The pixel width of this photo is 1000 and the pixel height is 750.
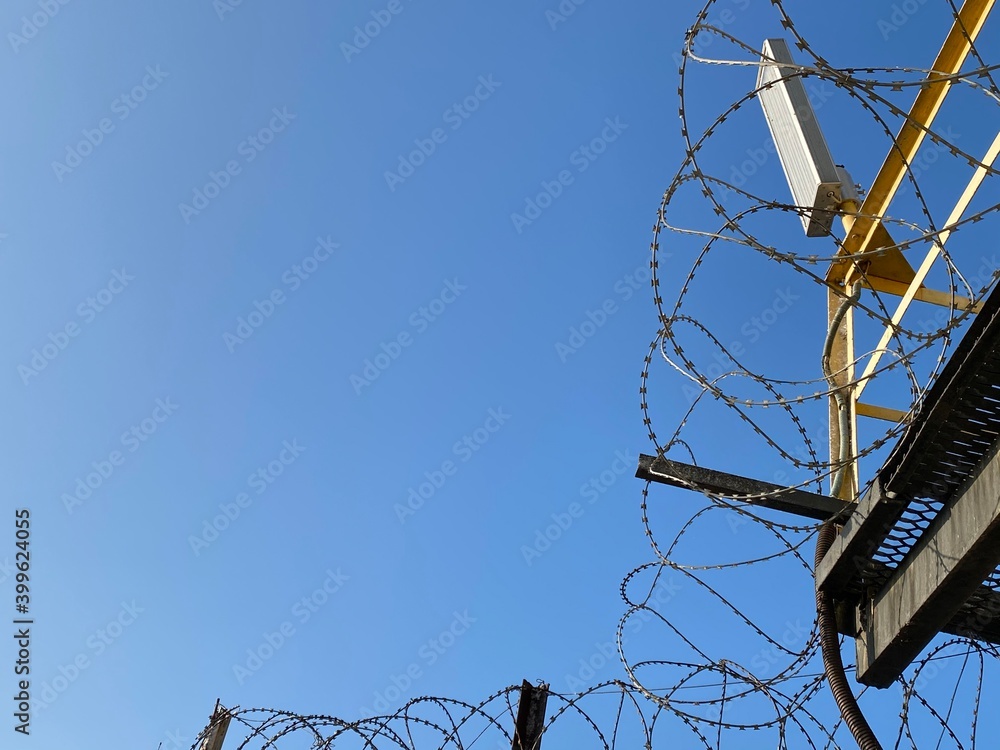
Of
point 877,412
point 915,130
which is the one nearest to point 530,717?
point 877,412

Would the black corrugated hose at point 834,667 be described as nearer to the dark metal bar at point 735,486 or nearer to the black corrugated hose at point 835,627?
the black corrugated hose at point 835,627

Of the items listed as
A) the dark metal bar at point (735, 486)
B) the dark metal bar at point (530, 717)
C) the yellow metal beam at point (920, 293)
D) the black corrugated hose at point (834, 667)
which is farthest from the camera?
the dark metal bar at point (530, 717)

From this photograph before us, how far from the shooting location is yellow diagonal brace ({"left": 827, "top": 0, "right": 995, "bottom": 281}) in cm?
575

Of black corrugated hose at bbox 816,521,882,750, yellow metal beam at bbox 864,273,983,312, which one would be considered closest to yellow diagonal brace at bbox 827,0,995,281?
yellow metal beam at bbox 864,273,983,312

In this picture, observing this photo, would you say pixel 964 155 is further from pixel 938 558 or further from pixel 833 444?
pixel 833 444

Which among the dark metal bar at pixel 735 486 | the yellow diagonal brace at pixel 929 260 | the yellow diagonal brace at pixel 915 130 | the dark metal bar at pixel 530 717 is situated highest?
the yellow diagonal brace at pixel 915 130

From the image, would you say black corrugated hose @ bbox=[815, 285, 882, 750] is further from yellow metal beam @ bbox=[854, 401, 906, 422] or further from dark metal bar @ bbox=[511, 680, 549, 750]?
dark metal bar @ bbox=[511, 680, 549, 750]

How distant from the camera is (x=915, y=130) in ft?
20.6

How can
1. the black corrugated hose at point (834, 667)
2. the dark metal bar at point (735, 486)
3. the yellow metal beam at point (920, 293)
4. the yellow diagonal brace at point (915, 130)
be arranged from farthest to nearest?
the yellow metal beam at point (920, 293)
the yellow diagonal brace at point (915, 130)
the dark metal bar at point (735, 486)
the black corrugated hose at point (834, 667)

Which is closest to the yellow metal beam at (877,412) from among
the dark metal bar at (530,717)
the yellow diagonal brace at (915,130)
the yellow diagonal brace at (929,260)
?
the yellow diagonal brace at (929,260)

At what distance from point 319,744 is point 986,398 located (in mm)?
4516

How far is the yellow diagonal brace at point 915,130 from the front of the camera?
18.9 feet

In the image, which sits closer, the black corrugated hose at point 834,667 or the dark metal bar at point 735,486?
the black corrugated hose at point 834,667

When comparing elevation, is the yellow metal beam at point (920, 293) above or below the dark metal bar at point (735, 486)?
above
